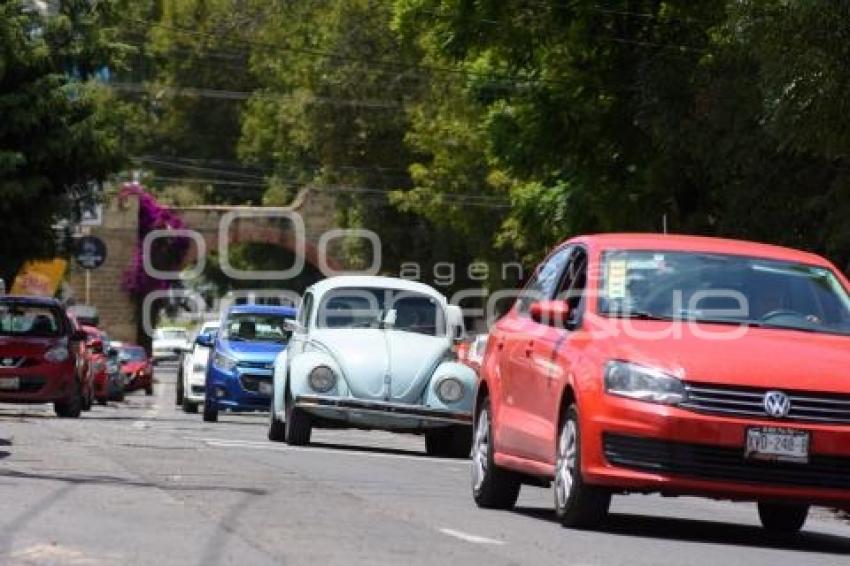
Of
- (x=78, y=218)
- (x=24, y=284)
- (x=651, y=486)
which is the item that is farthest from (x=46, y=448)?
(x=24, y=284)

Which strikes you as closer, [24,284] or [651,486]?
[651,486]

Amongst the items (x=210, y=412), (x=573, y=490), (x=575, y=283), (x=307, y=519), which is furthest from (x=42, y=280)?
(x=573, y=490)

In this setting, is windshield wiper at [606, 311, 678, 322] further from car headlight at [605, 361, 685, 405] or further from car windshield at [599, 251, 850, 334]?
car headlight at [605, 361, 685, 405]

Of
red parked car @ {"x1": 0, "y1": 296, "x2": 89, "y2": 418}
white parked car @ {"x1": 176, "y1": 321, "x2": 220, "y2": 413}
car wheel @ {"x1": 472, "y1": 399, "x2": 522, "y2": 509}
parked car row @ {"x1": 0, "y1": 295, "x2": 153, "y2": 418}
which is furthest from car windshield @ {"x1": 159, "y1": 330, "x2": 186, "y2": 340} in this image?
car wheel @ {"x1": 472, "y1": 399, "x2": 522, "y2": 509}

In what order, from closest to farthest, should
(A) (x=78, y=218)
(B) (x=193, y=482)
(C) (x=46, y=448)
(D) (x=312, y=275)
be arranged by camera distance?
(B) (x=193, y=482) < (C) (x=46, y=448) < (A) (x=78, y=218) < (D) (x=312, y=275)

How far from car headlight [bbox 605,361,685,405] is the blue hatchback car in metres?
17.9

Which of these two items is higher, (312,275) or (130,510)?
(130,510)

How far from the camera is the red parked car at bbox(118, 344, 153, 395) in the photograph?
60.1 meters

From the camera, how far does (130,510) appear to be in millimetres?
13539

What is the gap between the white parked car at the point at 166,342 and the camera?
3898 inches

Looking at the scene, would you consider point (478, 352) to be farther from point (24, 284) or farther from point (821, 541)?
point (24, 284)

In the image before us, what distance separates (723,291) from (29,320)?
19.7 meters

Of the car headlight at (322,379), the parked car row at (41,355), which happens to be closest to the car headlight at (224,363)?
the parked car row at (41,355)

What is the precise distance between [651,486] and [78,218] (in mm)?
32445
